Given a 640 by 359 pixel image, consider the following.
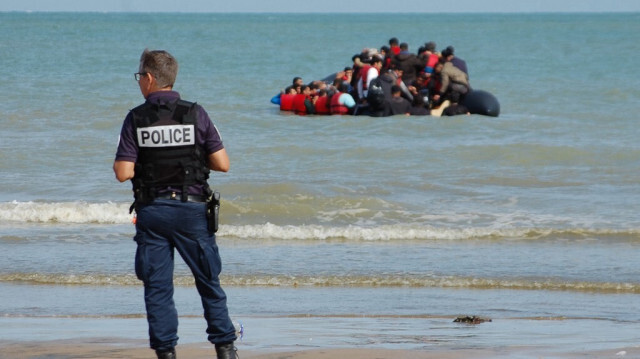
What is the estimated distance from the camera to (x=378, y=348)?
5441 millimetres

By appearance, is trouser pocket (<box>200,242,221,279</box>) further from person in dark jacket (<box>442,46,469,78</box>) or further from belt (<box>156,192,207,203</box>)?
person in dark jacket (<box>442,46,469,78</box>)

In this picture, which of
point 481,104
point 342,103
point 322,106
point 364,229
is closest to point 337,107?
point 342,103

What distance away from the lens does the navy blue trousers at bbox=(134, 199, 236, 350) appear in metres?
4.45

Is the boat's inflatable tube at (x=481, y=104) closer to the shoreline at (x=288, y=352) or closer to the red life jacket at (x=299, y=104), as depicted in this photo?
the red life jacket at (x=299, y=104)

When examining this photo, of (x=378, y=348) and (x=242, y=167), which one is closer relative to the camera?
(x=378, y=348)

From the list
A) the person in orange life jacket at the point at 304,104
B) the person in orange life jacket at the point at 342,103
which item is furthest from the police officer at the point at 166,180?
the person in orange life jacket at the point at 304,104

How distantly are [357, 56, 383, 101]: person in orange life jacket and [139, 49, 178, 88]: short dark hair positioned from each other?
1390 cm

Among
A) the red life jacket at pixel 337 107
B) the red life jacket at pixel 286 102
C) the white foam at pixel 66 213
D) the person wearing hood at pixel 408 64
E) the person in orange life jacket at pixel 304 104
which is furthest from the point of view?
the red life jacket at pixel 286 102

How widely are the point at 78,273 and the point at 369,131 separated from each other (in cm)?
1015

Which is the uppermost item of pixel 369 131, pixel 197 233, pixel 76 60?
pixel 76 60

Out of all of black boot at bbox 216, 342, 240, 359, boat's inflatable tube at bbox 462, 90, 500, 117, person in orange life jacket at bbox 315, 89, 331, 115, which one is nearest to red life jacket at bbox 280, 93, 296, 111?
person in orange life jacket at bbox 315, 89, 331, 115

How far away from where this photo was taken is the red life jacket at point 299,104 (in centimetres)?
2010

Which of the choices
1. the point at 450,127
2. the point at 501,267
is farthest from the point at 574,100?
the point at 501,267

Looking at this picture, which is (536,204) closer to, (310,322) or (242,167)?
(242,167)
